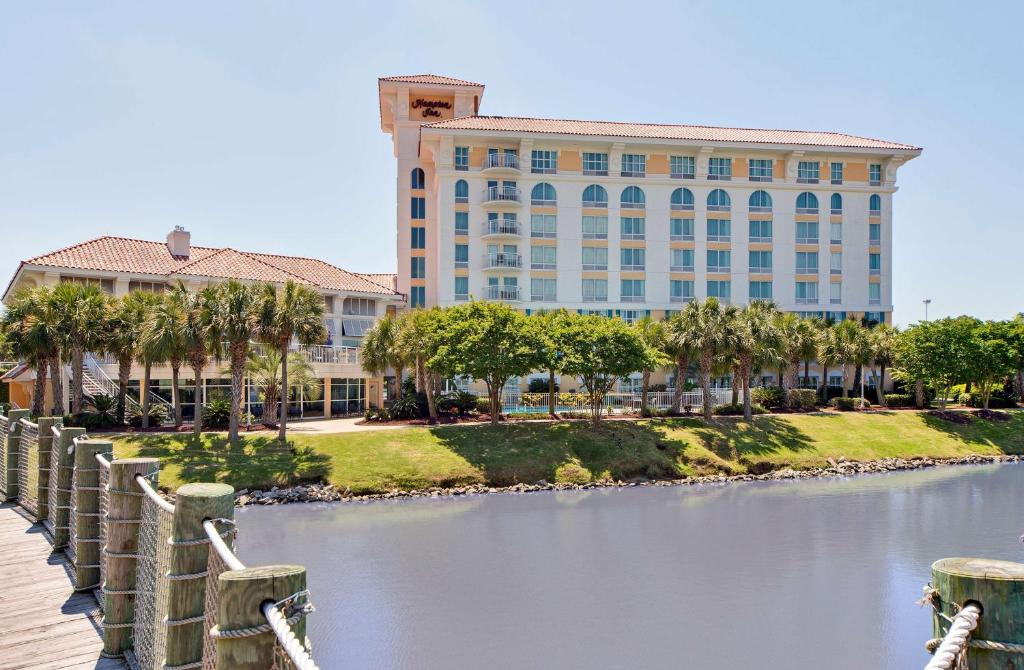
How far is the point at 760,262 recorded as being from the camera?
62.2m

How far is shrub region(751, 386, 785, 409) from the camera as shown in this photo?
162 ft

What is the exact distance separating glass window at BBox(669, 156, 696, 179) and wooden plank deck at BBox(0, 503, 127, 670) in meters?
56.7

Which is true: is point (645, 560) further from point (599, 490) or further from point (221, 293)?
point (221, 293)

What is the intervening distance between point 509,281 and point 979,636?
5571cm

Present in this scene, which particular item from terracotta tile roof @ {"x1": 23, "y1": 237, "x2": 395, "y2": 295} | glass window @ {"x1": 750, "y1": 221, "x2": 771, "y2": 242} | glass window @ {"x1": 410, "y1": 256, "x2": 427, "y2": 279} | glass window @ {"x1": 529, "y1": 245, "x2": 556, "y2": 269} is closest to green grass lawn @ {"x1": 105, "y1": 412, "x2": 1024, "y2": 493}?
terracotta tile roof @ {"x1": 23, "y1": 237, "x2": 395, "y2": 295}

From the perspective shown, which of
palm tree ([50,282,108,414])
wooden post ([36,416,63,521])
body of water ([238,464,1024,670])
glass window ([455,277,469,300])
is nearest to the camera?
wooden post ([36,416,63,521])

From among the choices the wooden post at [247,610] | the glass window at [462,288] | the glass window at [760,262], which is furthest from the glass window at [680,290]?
the wooden post at [247,610]

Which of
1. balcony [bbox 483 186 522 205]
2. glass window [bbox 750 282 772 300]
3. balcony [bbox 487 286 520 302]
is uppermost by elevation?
balcony [bbox 483 186 522 205]

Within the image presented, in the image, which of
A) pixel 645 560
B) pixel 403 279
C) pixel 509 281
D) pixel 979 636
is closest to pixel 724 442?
pixel 645 560

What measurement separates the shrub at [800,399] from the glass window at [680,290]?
13.3 m

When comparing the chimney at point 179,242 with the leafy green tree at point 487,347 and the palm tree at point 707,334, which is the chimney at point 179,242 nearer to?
the leafy green tree at point 487,347

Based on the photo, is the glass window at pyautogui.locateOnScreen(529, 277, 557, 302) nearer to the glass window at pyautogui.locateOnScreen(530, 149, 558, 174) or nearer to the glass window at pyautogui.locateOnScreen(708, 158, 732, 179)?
the glass window at pyautogui.locateOnScreen(530, 149, 558, 174)

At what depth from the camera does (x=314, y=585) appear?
19.6m

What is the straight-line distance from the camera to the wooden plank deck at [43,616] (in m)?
7.60
